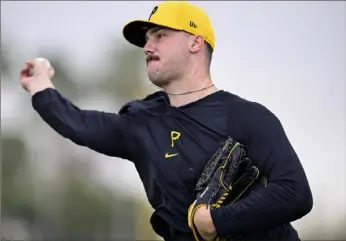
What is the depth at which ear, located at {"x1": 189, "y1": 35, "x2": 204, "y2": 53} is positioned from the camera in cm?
146

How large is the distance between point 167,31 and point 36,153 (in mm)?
1866

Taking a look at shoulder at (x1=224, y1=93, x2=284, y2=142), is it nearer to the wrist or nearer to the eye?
the eye

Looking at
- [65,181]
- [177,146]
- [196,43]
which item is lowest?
[65,181]

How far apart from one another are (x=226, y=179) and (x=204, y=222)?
11 centimetres

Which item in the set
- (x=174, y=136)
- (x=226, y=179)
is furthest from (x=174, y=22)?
(x=226, y=179)

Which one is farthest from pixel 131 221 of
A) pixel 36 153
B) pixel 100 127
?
pixel 100 127

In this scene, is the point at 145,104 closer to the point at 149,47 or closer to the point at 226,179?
the point at 149,47

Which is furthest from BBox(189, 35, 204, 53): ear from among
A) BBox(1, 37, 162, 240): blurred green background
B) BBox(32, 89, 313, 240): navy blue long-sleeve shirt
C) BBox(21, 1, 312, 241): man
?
BBox(1, 37, 162, 240): blurred green background

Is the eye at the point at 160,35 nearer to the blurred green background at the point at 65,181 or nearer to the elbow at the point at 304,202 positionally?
the elbow at the point at 304,202

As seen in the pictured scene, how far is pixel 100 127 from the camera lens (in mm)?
1456

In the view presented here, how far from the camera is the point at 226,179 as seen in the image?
52.9 inches

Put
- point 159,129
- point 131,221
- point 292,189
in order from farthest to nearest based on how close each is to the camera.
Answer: point 131,221 < point 159,129 < point 292,189

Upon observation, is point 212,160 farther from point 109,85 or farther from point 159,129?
point 109,85

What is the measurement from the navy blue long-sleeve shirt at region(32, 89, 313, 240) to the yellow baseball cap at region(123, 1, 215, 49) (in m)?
0.15
